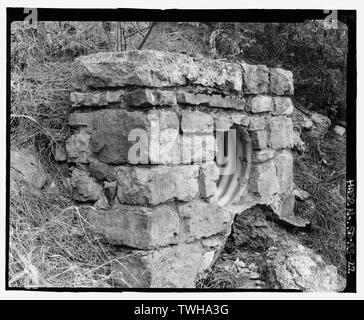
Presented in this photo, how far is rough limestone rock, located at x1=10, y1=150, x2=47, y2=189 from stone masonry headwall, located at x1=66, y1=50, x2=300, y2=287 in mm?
245

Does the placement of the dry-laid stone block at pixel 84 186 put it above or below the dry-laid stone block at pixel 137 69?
below

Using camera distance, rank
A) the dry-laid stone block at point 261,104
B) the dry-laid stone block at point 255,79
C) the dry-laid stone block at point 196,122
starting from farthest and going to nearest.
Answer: the dry-laid stone block at point 261,104, the dry-laid stone block at point 255,79, the dry-laid stone block at point 196,122

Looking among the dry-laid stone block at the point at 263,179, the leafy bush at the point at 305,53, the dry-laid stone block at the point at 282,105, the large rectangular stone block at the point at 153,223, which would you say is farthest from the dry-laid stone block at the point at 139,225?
the leafy bush at the point at 305,53

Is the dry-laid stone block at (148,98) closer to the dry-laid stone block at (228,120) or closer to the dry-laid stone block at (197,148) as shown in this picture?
the dry-laid stone block at (197,148)

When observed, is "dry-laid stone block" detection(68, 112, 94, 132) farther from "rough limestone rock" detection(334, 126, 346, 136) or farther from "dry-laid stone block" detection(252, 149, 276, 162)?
"rough limestone rock" detection(334, 126, 346, 136)

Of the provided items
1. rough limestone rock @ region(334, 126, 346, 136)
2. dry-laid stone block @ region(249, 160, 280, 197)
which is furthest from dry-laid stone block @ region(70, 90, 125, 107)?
rough limestone rock @ region(334, 126, 346, 136)

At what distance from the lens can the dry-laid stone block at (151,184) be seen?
12.4 ft

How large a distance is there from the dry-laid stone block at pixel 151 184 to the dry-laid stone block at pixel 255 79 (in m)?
1.18

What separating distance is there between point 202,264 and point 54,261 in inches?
44.8

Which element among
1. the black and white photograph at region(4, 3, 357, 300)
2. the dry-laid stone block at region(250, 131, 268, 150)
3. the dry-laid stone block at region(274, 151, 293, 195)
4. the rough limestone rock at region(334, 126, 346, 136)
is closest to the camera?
the black and white photograph at region(4, 3, 357, 300)

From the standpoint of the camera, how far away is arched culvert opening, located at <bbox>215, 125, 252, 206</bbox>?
489cm

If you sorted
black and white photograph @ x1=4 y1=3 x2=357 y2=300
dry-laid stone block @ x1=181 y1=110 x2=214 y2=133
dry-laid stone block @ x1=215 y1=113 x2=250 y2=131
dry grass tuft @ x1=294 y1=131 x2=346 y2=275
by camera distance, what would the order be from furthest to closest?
dry grass tuft @ x1=294 y1=131 x2=346 y2=275, dry-laid stone block @ x1=215 y1=113 x2=250 y2=131, dry-laid stone block @ x1=181 y1=110 x2=214 y2=133, black and white photograph @ x1=4 y1=3 x2=357 y2=300

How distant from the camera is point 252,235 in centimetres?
508

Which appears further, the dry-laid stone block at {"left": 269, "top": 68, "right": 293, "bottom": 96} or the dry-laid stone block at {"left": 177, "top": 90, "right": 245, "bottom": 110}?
the dry-laid stone block at {"left": 269, "top": 68, "right": 293, "bottom": 96}
